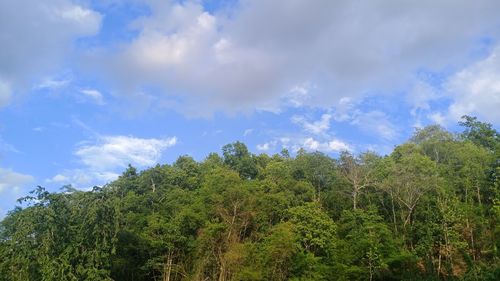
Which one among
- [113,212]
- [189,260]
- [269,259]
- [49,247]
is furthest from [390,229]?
[49,247]

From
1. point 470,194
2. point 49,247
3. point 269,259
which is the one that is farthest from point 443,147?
point 49,247

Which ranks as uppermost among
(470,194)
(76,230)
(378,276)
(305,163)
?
(305,163)

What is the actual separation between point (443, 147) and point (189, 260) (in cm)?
2678

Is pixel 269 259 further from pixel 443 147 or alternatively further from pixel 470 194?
pixel 443 147

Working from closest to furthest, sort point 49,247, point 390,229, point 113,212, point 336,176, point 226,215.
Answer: point 49,247, point 113,212, point 226,215, point 390,229, point 336,176

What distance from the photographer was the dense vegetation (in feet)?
102

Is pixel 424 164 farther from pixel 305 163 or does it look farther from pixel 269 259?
pixel 269 259

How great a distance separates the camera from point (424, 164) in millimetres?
39719

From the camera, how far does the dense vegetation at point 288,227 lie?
102 ft

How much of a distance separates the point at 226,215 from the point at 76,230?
Result: 10426 mm

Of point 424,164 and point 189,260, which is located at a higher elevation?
point 424,164

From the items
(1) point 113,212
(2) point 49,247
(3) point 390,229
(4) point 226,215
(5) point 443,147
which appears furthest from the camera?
(5) point 443,147

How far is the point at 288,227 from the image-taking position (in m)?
34.8

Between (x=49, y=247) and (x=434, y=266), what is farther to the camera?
(x=434, y=266)
